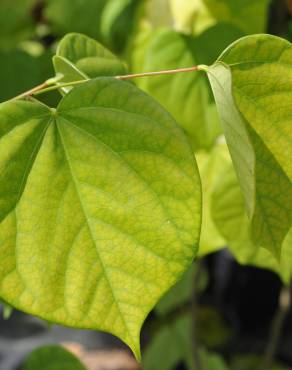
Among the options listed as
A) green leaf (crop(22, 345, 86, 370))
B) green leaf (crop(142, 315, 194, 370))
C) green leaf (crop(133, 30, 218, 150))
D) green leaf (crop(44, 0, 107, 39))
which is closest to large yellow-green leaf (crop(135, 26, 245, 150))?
green leaf (crop(133, 30, 218, 150))

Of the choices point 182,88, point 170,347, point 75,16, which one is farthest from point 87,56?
point 170,347

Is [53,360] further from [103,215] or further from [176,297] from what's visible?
[176,297]

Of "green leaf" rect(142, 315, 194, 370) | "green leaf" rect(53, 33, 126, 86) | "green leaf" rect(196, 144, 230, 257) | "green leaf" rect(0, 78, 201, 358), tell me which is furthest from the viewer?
"green leaf" rect(142, 315, 194, 370)

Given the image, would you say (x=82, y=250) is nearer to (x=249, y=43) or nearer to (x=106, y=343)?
(x=249, y=43)

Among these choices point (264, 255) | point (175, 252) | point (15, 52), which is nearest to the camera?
point (175, 252)

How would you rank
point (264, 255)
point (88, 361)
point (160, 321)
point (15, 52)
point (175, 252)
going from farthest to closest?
point (160, 321) < point (88, 361) < point (15, 52) < point (264, 255) < point (175, 252)

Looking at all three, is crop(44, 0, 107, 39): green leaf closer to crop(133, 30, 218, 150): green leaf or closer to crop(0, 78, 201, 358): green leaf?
crop(133, 30, 218, 150): green leaf

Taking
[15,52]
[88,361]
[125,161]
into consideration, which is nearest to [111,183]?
[125,161]
